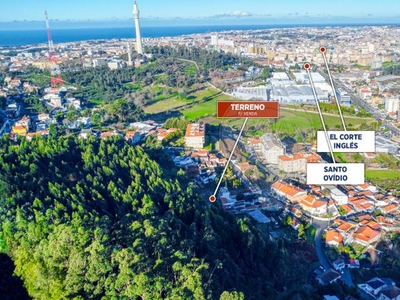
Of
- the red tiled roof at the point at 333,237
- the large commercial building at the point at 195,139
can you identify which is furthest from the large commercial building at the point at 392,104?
the red tiled roof at the point at 333,237

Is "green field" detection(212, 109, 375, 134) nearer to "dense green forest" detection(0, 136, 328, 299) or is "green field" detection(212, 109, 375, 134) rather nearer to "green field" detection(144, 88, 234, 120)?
"dense green forest" detection(0, 136, 328, 299)

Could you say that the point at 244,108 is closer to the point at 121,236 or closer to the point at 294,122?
the point at 121,236

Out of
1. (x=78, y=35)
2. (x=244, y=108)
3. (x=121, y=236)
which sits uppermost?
(x=78, y=35)

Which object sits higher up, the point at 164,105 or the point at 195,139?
the point at 164,105

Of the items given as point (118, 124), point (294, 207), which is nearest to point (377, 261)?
point (294, 207)

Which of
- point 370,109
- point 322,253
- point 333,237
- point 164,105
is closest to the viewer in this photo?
point 322,253

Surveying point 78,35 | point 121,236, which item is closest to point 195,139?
point 121,236

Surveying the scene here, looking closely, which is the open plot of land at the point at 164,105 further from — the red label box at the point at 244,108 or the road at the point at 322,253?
the red label box at the point at 244,108

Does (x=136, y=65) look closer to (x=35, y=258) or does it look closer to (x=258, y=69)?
(x=258, y=69)
